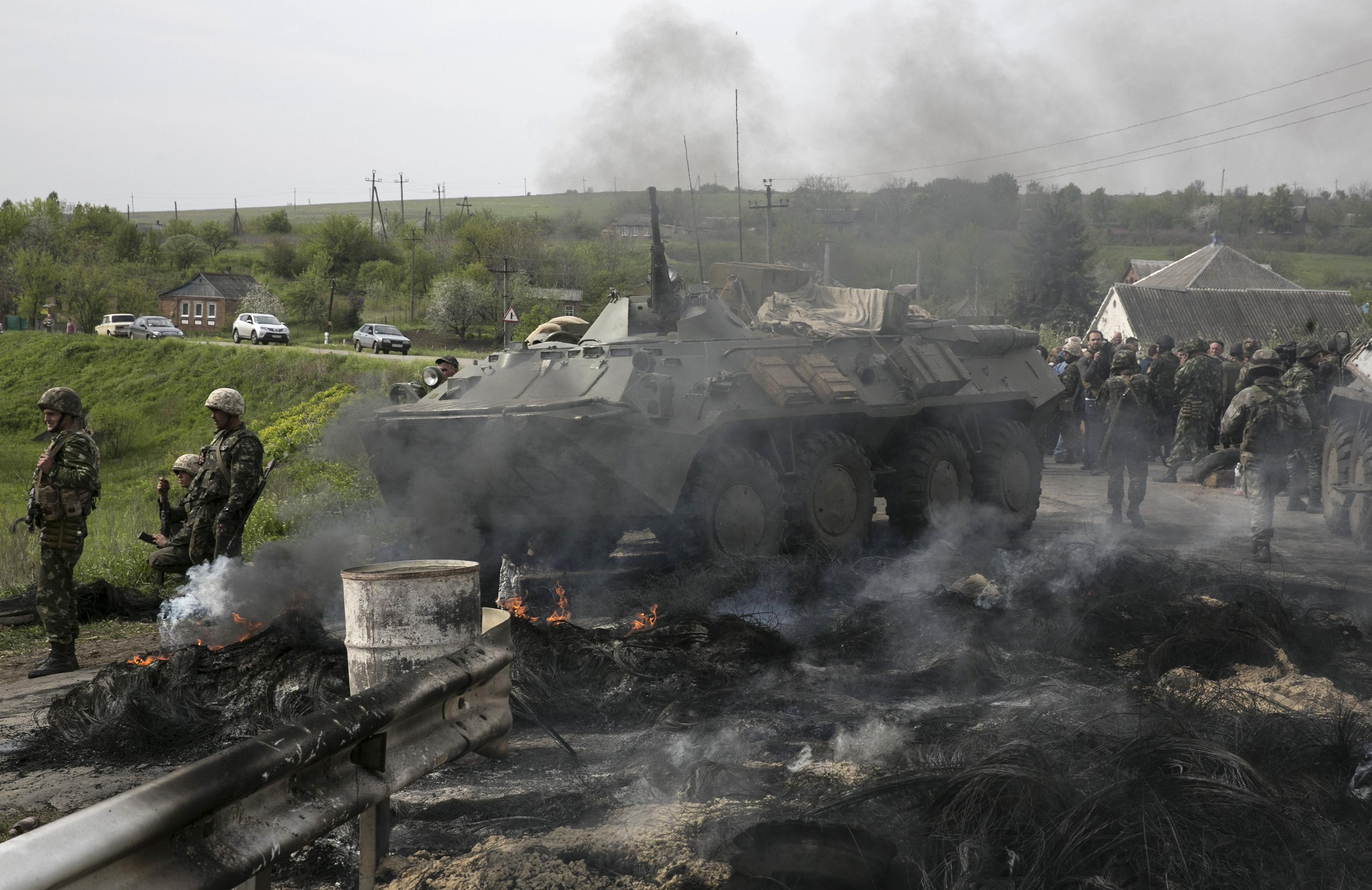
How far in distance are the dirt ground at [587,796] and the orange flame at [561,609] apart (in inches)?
75.8

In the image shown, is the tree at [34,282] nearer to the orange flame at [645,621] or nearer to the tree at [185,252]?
the tree at [185,252]

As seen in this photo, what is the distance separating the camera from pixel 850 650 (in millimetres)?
7004

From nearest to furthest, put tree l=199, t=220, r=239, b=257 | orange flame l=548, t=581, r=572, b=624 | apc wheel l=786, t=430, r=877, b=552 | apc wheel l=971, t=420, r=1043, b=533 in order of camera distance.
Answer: orange flame l=548, t=581, r=572, b=624 < apc wheel l=786, t=430, r=877, b=552 < apc wheel l=971, t=420, r=1043, b=533 < tree l=199, t=220, r=239, b=257

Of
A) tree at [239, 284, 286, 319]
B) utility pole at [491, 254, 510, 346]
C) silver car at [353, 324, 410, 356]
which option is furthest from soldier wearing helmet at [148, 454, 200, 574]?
tree at [239, 284, 286, 319]

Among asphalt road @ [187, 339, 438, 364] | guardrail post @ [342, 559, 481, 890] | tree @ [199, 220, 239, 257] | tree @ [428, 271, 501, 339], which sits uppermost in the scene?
tree @ [199, 220, 239, 257]

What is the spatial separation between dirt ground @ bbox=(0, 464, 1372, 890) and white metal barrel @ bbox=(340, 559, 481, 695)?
2.30 feet

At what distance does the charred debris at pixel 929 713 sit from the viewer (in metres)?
3.83

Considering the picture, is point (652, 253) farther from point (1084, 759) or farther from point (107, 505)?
point (107, 505)

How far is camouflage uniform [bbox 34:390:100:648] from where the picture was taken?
7.67m

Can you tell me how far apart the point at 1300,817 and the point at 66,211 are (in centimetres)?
9922

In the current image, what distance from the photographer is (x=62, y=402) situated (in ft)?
25.5

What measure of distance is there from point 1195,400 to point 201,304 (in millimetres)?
66174

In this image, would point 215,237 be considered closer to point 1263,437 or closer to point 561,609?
point 561,609

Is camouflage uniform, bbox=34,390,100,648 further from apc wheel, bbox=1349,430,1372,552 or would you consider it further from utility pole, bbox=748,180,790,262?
apc wheel, bbox=1349,430,1372,552
